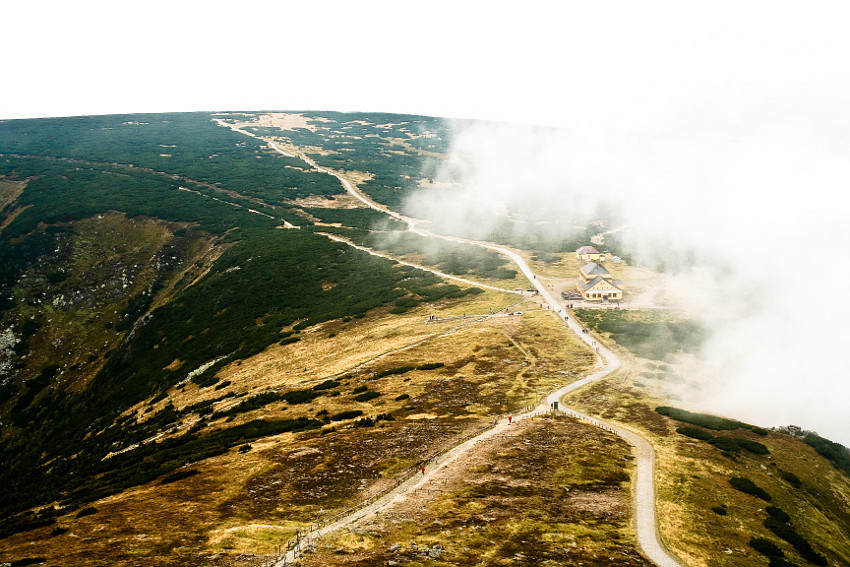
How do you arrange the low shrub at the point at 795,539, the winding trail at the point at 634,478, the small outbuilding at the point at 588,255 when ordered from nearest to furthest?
the winding trail at the point at 634,478 < the low shrub at the point at 795,539 < the small outbuilding at the point at 588,255

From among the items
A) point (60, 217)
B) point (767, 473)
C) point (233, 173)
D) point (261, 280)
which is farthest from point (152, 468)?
point (233, 173)

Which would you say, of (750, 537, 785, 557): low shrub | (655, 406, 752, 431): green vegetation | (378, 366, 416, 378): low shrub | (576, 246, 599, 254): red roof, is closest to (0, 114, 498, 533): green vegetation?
(378, 366, 416, 378): low shrub

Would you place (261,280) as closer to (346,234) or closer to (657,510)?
(346,234)

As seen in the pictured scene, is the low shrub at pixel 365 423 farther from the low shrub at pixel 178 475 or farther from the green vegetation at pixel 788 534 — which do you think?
the green vegetation at pixel 788 534

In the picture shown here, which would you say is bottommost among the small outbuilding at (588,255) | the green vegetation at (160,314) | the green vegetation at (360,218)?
the green vegetation at (160,314)

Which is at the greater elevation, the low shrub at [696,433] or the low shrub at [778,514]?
the low shrub at [778,514]

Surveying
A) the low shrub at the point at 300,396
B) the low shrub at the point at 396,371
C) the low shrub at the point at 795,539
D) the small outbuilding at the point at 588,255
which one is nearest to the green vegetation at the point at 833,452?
the low shrub at the point at 795,539
